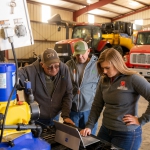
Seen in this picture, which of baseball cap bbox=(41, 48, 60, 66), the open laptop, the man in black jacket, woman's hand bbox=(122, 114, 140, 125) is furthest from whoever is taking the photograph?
the man in black jacket

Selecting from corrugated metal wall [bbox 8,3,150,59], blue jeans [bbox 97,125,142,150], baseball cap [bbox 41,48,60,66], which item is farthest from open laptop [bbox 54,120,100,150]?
corrugated metal wall [bbox 8,3,150,59]

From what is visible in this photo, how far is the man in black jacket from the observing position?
176cm

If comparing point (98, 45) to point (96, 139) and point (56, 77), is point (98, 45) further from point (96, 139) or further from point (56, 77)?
point (96, 139)

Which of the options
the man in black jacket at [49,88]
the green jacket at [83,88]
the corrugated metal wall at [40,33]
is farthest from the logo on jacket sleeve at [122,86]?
the corrugated metal wall at [40,33]

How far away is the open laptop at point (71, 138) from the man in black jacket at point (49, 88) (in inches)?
16.9

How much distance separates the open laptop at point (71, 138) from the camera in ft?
3.79

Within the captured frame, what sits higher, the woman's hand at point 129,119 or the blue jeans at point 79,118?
the woman's hand at point 129,119

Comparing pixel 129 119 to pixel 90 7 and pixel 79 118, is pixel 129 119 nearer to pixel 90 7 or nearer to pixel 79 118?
pixel 79 118

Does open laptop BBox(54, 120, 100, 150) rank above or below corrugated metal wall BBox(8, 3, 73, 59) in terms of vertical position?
below

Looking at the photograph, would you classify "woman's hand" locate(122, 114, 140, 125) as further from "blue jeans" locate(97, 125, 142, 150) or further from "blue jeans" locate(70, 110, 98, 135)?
"blue jeans" locate(70, 110, 98, 135)

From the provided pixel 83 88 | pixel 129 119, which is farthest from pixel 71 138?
pixel 83 88

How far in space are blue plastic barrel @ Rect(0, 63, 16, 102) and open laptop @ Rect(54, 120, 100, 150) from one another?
0.42 metres

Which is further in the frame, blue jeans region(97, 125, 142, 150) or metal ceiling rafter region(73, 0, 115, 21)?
metal ceiling rafter region(73, 0, 115, 21)

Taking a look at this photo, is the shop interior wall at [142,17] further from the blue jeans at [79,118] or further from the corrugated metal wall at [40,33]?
the blue jeans at [79,118]
